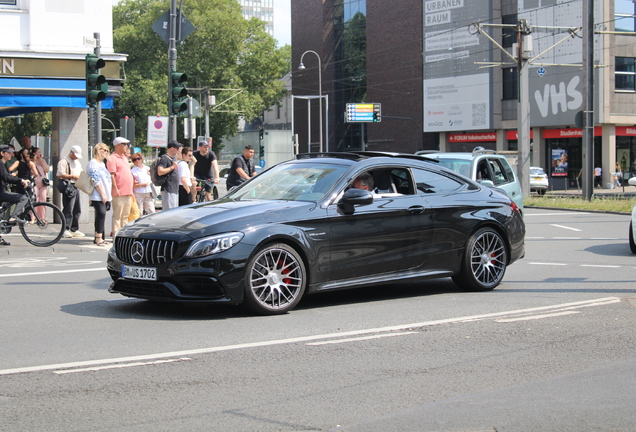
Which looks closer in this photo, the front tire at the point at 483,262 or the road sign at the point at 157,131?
the front tire at the point at 483,262

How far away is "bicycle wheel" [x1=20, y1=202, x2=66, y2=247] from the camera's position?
14766 millimetres

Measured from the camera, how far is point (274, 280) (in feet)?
25.0

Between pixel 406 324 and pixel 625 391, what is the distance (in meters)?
2.47

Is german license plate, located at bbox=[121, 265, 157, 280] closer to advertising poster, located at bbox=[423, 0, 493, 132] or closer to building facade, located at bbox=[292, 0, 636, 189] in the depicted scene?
building facade, located at bbox=[292, 0, 636, 189]

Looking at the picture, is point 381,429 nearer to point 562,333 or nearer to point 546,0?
point 562,333

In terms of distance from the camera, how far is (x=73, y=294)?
9398 mm

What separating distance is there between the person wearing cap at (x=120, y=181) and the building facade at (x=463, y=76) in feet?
86.2

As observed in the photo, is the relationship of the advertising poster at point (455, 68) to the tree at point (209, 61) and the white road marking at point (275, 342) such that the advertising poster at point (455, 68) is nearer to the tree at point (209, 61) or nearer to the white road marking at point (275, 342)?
the tree at point (209, 61)

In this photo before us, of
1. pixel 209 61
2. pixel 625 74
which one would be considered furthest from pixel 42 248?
pixel 209 61

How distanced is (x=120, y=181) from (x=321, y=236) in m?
7.87

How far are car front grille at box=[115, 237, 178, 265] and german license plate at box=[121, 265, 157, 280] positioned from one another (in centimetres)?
6

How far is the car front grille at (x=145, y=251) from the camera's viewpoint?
24.3 ft

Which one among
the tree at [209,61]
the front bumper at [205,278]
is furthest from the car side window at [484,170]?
the tree at [209,61]

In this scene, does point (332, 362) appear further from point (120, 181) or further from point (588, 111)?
point (588, 111)
